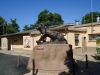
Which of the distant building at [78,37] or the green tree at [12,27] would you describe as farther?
the green tree at [12,27]

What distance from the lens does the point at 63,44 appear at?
8.05m

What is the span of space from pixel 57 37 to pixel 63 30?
8146 millimetres

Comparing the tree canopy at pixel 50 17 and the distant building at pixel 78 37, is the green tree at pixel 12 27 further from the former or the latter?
the distant building at pixel 78 37

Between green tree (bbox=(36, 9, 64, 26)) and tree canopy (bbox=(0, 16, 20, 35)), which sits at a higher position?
green tree (bbox=(36, 9, 64, 26))

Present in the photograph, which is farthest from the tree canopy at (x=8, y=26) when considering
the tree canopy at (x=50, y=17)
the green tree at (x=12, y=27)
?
the tree canopy at (x=50, y=17)

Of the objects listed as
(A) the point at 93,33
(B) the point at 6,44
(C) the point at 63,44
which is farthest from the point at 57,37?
(B) the point at 6,44

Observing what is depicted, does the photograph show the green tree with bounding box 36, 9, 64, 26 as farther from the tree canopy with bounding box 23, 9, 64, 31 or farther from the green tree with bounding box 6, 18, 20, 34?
the green tree with bounding box 6, 18, 20, 34

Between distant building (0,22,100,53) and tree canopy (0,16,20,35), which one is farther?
tree canopy (0,16,20,35)

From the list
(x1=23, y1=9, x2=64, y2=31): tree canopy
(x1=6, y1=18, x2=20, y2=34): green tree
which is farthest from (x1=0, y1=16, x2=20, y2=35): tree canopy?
(x1=23, y1=9, x2=64, y2=31): tree canopy

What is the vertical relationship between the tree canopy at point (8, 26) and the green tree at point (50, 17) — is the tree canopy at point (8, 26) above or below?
below

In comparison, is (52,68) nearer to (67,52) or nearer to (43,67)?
(43,67)

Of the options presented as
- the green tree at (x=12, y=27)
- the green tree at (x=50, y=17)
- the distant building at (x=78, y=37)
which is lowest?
the distant building at (x=78, y=37)

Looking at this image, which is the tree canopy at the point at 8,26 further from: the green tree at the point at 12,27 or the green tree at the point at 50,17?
the green tree at the point at 50,17

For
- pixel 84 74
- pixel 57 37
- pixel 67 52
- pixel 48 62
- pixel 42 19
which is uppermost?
pixel 42 19
